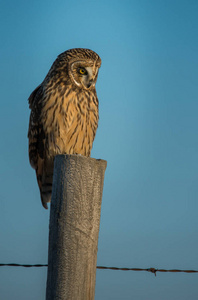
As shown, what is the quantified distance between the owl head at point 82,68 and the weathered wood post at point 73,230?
224 centimetres

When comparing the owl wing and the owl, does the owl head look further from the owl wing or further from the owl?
the owl wing

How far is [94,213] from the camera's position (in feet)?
9.53

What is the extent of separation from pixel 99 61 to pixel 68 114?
791 millimetres

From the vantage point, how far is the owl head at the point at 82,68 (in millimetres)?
4949

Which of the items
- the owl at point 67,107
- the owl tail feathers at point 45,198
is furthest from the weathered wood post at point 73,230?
the owl tail feathers at point 45,198

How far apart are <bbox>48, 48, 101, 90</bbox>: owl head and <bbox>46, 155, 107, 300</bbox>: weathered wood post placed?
224 cm

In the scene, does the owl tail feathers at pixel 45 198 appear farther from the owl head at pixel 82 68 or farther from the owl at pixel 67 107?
the owl head at pixel 82 68

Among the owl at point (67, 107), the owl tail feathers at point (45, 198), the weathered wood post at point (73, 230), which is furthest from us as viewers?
the owl tail feathers at point (45, 198)

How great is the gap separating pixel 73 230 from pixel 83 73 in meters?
2.64

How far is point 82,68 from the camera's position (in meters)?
4.98

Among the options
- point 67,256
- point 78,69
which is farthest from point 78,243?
point 78,69

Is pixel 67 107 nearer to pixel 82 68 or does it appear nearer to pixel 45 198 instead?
pixel 82 68

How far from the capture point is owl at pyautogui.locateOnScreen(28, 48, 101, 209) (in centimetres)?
488

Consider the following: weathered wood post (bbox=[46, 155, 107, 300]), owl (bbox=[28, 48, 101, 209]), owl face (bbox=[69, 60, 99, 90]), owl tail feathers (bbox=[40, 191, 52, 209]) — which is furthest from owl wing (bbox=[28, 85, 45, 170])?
weathered wood post (bbox=[46, 155, 107, 300])
